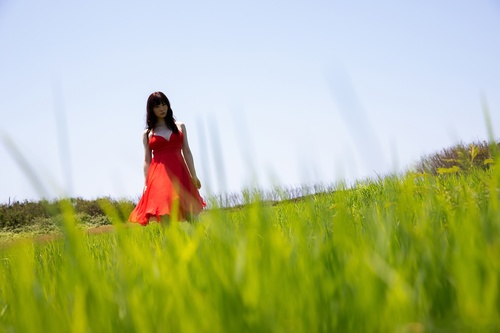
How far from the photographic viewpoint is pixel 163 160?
21.4ft

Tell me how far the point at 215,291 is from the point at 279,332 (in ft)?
0.76

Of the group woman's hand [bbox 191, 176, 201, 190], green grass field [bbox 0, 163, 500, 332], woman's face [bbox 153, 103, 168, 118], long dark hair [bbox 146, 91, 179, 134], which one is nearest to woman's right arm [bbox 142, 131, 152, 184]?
long dark hair [bbox 146, 91, 179, 134]

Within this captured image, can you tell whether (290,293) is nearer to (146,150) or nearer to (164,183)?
(164,183)

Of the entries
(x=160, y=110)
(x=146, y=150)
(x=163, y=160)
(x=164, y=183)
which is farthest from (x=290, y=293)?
(x=146, y=150)

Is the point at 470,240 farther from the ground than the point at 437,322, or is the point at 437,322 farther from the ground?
the point at 470,240

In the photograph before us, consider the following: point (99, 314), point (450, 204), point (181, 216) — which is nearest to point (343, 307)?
point (99, 314)

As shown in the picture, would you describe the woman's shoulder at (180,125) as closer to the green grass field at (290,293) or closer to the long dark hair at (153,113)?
the long dark hair at (153,113)

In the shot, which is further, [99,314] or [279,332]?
[99,314]

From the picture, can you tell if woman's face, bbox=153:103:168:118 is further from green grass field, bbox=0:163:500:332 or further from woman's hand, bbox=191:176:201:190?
green grass field, bbox=0:163:500:332

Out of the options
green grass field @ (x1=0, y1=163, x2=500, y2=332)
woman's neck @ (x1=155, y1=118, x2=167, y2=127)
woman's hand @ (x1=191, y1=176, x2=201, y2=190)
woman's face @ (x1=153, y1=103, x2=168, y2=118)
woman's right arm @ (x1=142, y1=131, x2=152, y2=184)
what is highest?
woman's face @ (x1=153, y1=103, x2=168, y2=118)

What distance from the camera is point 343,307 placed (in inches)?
48.2

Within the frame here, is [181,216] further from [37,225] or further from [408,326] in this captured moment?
[37,225]

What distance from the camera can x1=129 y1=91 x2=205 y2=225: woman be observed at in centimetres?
629

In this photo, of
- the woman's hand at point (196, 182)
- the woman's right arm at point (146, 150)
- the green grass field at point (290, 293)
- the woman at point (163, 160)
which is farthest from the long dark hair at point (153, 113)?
the green grass field at point (290, 293)
